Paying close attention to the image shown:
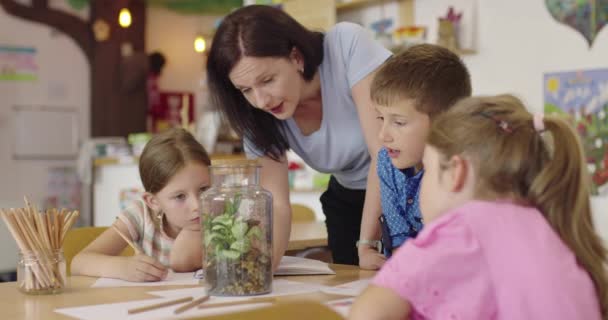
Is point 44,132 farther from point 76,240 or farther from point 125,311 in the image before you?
point 125,311

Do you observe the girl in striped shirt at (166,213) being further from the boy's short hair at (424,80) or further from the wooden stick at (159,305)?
the boy's short hair at (424,80)

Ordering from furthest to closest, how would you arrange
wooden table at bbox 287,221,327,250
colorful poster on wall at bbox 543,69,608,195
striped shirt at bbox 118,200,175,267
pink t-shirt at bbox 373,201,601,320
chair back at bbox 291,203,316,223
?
colorful poster on wall at bbox 543,69,608,195, chair back at bbox 291,203,316,223, wooden table at bbox 287,221,327,250, striped shirt at bbox 118,200,175,267, pink t-shirt at bbox 373,201,601,320

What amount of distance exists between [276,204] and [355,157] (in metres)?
0.27

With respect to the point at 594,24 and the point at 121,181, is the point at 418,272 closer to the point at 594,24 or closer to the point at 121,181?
the point at 594,24

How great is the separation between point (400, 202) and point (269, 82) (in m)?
0.40

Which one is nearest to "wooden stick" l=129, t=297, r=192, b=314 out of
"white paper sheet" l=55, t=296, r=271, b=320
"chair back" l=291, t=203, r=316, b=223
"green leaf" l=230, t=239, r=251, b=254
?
"white paper sheet" l=55, t=296, r=271, b=320

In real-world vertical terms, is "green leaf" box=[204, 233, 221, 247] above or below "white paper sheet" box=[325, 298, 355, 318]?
above

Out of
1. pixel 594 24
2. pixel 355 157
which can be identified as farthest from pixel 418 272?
pixel 594 24

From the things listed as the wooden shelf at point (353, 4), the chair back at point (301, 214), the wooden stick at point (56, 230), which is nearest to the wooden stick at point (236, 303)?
the wooden stick at point (56, 230)

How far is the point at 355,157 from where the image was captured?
2016mm

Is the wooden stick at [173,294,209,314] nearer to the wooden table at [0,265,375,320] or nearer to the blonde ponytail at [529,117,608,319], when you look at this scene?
the wooden table at [0,265,375,320]

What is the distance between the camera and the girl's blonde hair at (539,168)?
40.4 inches

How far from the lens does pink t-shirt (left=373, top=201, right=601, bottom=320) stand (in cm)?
93

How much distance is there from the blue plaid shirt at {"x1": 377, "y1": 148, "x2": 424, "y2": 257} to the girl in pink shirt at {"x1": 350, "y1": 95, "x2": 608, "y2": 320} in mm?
595
